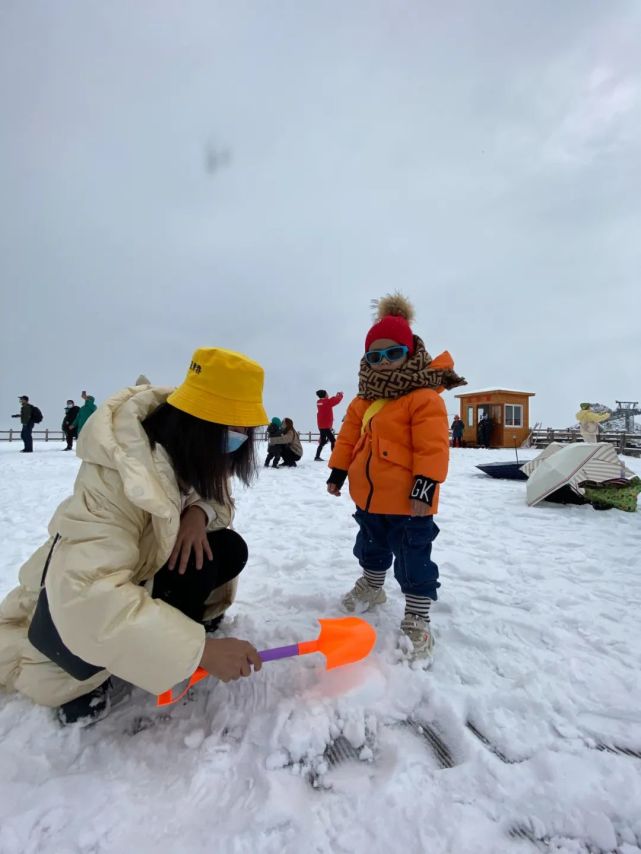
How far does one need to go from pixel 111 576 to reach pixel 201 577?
1.56 ft

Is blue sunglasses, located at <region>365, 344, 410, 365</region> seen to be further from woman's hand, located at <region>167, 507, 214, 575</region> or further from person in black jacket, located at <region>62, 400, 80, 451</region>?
person in black jacket, located at <region>62, 400, 80, 451</region>

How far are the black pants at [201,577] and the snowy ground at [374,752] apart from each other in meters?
0.30

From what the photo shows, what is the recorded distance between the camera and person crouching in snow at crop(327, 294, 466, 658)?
1.99m

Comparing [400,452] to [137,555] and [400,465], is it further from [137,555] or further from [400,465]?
[137,555]

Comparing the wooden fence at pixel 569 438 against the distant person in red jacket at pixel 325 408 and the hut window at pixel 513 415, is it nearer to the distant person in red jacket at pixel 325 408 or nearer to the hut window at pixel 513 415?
the hut window at pixel 513 415

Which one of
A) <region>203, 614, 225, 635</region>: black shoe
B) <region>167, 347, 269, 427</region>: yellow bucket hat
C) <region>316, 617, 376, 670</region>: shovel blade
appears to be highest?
<region>167, 347, 269, 427</region>: yellow bucket hat

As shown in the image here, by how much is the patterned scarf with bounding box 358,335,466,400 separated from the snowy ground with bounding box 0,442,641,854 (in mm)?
1145

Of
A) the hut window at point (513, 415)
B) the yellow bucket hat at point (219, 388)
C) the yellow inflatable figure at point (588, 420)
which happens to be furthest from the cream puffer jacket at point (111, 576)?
the hut window at point (513, 415)

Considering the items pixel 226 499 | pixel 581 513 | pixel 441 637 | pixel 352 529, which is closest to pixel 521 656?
pixel 441 637

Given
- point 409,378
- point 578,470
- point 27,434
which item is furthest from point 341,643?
point 27,434

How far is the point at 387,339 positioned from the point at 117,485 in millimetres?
1441

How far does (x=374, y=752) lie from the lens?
1348 mm

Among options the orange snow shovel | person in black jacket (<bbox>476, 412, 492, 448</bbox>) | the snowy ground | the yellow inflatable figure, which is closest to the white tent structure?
the snowy ground

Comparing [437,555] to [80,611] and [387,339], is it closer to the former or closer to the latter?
[387,339]
